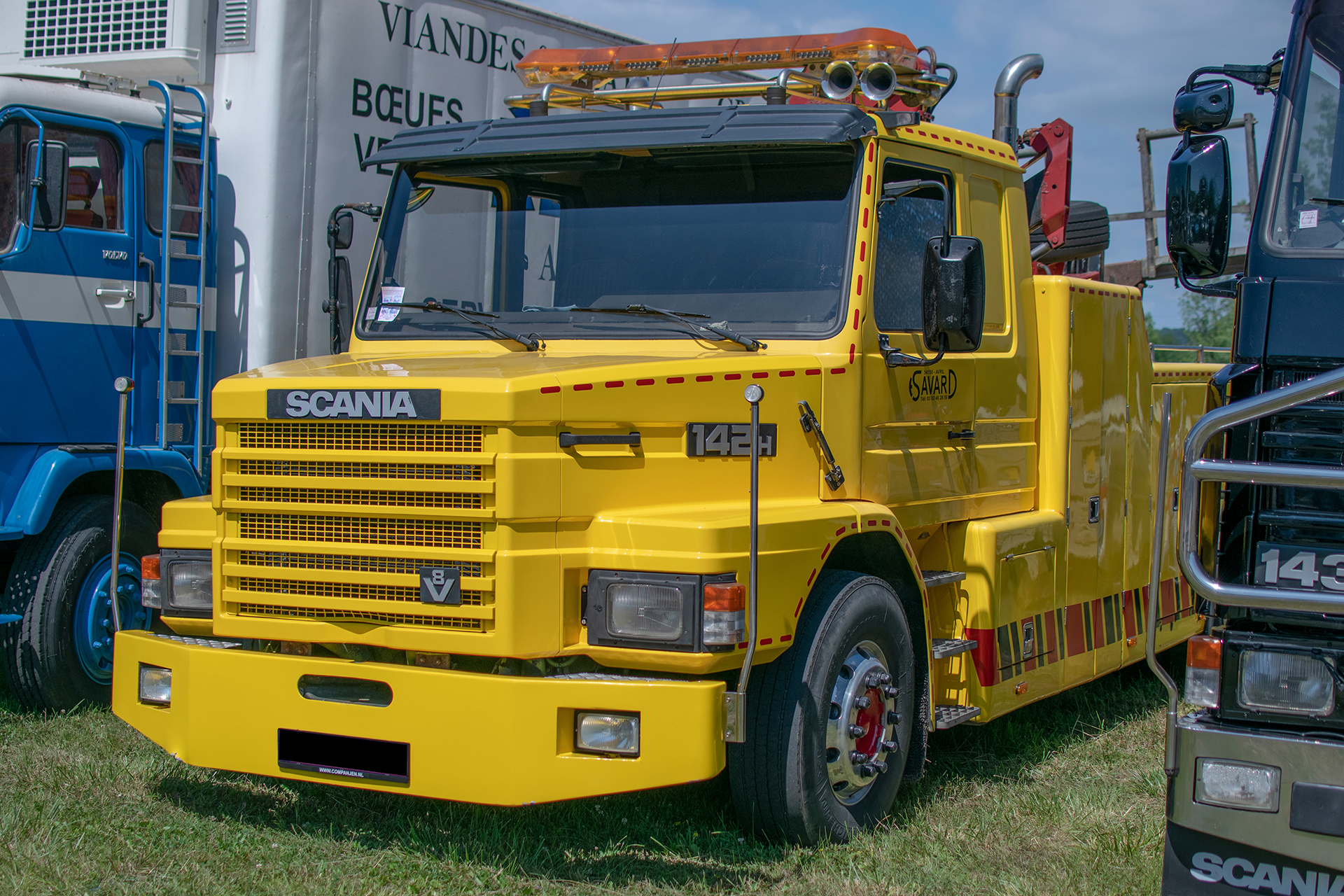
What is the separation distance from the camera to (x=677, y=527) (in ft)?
13.8

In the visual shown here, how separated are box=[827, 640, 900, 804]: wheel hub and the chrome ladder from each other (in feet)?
12.7

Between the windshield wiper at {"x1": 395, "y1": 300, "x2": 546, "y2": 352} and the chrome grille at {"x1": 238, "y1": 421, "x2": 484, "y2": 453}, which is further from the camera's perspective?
the windshield wiper at {"x1": 395, "y1": 300, "x2": 546, "y2": 352}

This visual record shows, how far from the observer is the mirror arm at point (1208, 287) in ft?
14.2

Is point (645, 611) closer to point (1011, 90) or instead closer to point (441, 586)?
point (441, 586)

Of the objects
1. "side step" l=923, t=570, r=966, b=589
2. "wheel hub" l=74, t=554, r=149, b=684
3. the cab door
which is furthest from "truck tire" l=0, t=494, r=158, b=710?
"side step" l=923, t=570, r=966, b=589

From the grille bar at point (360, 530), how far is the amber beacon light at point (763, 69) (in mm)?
2525

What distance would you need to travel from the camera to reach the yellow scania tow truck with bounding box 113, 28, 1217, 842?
422 cm

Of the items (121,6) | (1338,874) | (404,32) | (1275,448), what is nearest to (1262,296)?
(1275,448)

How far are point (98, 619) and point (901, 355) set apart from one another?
164 inches

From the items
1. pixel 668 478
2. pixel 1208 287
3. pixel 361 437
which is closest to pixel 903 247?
pixel 1208 287

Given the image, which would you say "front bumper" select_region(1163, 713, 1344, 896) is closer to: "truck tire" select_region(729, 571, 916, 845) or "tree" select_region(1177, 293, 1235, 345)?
"truck tire" select_region(729, 571, 916, 845)

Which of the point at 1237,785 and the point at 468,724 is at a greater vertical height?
the point at 1237,785

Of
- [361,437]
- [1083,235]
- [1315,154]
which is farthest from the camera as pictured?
A: [1083,235]

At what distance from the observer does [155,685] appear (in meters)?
4.85
